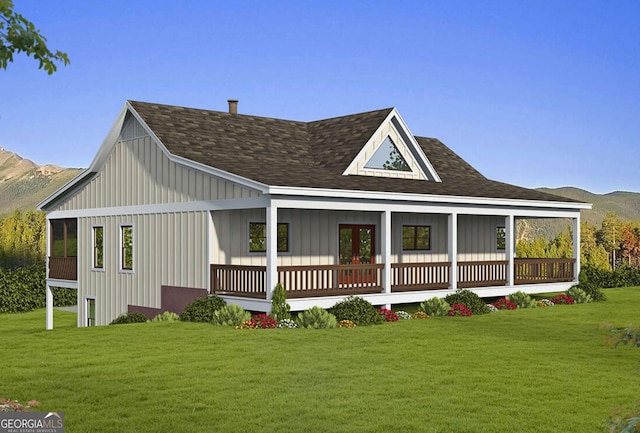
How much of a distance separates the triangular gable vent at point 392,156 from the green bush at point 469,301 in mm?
5118

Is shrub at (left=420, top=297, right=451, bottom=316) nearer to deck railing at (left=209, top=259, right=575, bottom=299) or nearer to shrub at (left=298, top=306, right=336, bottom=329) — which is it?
deck railing at (left=209, top=259, right=575, bottom=299)

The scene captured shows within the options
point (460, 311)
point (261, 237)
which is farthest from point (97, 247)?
point (460, 311)

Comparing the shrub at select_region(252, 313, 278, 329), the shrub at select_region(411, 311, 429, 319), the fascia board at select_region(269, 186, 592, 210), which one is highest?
the fascia board at select_region(269, 186, 592, 210)

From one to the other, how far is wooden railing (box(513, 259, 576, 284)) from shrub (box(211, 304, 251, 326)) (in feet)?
42.4

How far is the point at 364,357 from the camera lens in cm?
1664

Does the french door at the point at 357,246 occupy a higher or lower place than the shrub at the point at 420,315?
higher

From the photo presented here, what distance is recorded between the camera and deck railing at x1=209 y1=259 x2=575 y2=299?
23312 mm

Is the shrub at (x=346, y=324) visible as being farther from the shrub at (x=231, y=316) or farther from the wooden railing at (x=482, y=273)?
the wooden railing at (x=482, y=273)

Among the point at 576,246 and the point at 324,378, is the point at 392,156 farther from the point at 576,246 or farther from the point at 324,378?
the point at 324,378

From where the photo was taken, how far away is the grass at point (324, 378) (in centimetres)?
1145

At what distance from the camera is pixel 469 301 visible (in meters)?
26.3

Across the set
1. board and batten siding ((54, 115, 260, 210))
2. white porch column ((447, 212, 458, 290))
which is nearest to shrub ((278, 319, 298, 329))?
board and batten siding ((54, 115, 260, 210))

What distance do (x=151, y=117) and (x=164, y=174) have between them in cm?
232

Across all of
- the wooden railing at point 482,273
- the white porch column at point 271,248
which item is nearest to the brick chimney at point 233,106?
the wooden railing at point 482,273
